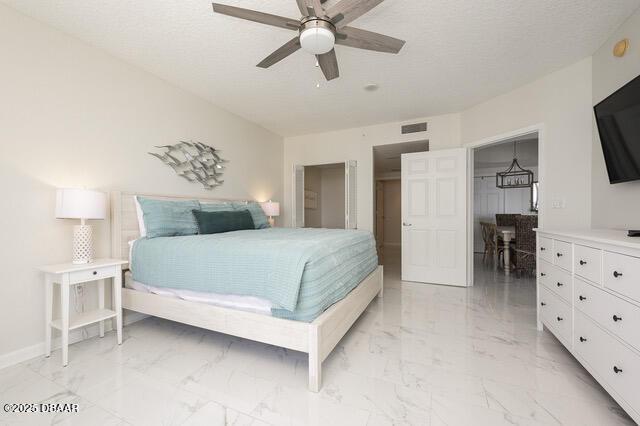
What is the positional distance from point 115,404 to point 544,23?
12.9ft

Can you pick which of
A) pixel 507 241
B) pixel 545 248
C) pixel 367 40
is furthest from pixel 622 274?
pixel 507 241

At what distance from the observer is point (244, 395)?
61.4 inches

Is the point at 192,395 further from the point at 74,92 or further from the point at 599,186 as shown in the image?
the point at 599,186

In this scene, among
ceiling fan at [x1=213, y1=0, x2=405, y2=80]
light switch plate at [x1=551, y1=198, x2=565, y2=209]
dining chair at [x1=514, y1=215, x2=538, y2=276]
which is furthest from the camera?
dining chair at [x1=514, y1=215, x2=538, y2=276]

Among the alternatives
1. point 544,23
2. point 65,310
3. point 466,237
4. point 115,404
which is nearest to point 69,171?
point 65,310

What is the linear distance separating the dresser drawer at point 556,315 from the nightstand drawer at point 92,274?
3.44 meters

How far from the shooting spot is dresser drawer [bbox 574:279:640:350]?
1.24 m

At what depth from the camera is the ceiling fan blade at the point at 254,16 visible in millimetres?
1531

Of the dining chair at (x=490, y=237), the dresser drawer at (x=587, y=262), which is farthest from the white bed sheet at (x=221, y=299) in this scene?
the dining chair at (x=490, y=237)

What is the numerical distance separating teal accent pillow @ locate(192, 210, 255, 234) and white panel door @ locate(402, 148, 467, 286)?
246 centimetres

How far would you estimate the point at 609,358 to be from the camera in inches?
54.9

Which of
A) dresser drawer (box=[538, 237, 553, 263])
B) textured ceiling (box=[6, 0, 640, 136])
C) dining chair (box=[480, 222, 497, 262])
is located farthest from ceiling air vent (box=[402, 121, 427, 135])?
dresser drawer (box=[538, 237, 553, 263])

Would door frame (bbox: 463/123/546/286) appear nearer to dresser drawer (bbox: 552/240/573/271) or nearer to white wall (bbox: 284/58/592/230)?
white wall (bbox: 284/58/592/230)

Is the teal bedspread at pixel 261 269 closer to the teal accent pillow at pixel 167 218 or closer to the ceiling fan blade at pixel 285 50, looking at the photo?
the teal accent pillow at pixel 167 218
